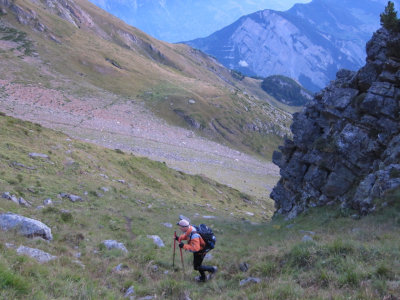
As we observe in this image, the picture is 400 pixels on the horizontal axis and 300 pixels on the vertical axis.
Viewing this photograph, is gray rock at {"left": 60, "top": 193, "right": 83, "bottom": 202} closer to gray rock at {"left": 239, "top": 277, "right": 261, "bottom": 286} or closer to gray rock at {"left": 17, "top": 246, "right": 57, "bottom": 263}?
gray rock at {"left": 17, "top": 246, "right": 57, "bottom": 263}

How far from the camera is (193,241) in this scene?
29.6 feet

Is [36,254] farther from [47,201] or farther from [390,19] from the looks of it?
[390,19]

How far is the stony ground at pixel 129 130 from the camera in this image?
2092 inches

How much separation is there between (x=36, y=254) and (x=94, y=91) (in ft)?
264

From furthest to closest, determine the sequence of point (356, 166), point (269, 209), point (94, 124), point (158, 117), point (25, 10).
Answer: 1. point (25, 10)
2. point (158, 117)
3. point (94, 124)
4. point (269, 209)
5. point (356, 166)

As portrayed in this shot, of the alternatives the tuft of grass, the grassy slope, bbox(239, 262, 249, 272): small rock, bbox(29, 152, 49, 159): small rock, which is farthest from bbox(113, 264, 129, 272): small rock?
bbox(29, 152, 49, 159): small rock

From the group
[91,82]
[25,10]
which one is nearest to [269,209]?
[91,82]

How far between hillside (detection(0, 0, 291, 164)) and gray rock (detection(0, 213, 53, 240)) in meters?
47.0

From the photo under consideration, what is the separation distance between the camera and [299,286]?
7000mm

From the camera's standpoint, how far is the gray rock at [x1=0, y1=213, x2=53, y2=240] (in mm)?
9966

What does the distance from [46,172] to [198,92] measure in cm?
10212

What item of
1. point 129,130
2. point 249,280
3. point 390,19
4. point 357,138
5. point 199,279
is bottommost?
point 129,130

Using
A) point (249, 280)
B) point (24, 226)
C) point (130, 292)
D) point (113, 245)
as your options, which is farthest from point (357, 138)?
point (24, 226)

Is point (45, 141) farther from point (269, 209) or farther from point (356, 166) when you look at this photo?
point (269, 209)
